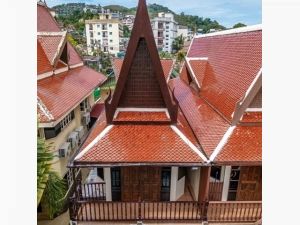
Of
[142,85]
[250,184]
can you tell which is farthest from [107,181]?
[250,184]

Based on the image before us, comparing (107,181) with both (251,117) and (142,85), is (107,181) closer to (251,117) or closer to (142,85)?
(142,85)

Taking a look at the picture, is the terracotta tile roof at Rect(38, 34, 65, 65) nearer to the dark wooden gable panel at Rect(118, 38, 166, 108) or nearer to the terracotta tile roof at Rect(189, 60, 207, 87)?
the dark wooden gable panel at Rect(118, 38, 166, 108)

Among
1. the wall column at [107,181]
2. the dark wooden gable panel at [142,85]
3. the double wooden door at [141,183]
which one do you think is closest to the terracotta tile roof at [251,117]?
the dark wooden gable panel at [142,85]

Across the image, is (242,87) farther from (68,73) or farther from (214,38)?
(68,73)

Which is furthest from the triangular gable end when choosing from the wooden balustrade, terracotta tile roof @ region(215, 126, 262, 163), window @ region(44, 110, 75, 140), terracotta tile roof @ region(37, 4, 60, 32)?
terracotta tile roof @ region(37, 4, 60, 32)

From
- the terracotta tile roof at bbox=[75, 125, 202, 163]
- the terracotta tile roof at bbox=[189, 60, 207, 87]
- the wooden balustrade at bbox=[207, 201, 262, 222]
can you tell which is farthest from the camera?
the terracotta tile roof at bbox=[189, 60, 207, 87]

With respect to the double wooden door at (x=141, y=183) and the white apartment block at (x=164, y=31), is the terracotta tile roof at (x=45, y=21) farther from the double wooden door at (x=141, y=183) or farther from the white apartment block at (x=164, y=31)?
the white apartment block at (x=164, y=31)

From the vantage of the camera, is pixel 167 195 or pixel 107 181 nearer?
pixel 107 181
